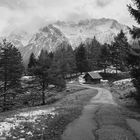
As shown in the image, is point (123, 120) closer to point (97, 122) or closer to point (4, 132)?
point (97, 122)

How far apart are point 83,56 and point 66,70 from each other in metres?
11.1

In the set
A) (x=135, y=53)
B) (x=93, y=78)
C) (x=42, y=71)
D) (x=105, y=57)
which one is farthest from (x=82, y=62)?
(x=135, y=53)

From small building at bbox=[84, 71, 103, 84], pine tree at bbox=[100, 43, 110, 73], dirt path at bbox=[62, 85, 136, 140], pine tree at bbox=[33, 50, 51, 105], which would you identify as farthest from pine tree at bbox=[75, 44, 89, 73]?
dirt path at bbox=[62, 85, 136, 140]

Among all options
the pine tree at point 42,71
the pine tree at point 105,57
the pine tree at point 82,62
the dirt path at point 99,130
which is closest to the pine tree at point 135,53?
the dirt path at point 99,130

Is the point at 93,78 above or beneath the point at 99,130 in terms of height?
above

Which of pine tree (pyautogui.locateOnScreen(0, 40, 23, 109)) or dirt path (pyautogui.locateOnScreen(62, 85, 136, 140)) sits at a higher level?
pine tree (pyautogui.locateOnScreen(0, 40, 23, 109))

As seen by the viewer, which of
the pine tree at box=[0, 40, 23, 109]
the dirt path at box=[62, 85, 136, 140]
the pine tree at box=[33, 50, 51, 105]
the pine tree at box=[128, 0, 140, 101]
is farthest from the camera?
the pine tree at box=[33, 50, 51, 105]

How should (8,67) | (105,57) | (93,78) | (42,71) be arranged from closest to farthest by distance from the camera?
1. (8,67)
2. (42,71)
3. (93,78)
4. (105,57)

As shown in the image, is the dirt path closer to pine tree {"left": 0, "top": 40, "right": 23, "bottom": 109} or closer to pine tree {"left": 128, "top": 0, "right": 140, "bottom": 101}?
pine tree {"left": 128, "top": 0, "right": 140, "bottom": 101}

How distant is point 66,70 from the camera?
308 ft

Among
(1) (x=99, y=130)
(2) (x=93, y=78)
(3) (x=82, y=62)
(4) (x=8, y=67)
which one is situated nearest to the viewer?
(1) (x=99, y=130)

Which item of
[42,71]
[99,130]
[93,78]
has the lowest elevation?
[99,130]

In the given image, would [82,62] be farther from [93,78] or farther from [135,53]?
[135,53]

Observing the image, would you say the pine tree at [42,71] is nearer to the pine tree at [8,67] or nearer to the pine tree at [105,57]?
the pine tree at [8,67]
